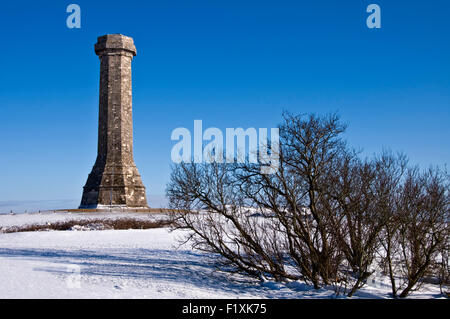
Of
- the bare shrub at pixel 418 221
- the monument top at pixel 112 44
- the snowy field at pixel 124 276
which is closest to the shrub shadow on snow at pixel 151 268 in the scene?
the snowy field at pixel 124 276

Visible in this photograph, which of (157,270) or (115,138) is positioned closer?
(157,270)

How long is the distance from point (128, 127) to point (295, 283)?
854 inches

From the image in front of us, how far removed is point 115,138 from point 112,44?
6.62m

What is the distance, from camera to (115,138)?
1129 inches

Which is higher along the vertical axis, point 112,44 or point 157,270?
point 112,44

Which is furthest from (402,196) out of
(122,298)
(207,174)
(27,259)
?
(27,259)

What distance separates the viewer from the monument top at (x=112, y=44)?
95.0 feet

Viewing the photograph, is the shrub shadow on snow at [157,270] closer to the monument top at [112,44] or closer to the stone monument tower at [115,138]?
the stone monument tower at [115,138]

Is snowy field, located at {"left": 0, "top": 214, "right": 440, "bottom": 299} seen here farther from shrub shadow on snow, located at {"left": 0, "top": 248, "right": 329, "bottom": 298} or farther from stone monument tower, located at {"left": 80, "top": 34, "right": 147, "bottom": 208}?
stone monument tower, located at {"left": 80, "top": 34, "right": 147, "bottom": 208}

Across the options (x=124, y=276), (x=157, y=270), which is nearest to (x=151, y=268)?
(x=157, y=270)

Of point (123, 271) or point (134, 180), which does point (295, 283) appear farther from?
point (134, 180)

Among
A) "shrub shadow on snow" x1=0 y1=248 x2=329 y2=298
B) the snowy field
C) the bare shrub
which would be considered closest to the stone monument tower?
the snowy field

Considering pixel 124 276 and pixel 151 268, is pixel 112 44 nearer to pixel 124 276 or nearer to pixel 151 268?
pixel 151 268

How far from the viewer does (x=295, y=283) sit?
10.1 metres
